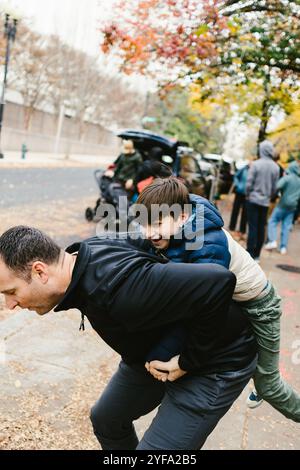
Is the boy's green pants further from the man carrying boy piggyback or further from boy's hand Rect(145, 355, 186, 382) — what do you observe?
boy's hand Rect(145, 355, 186, 382)

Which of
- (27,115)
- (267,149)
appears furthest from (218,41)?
(27,115)

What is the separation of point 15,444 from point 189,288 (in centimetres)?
182

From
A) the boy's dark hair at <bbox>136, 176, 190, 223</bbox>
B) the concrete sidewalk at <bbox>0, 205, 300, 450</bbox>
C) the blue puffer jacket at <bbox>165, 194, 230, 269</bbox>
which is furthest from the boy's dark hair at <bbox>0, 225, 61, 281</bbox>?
the concrete sidewalk at <bbox>0, 205, 300, 450</bbox>

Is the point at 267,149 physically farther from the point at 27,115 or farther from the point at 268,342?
the point at 27,115

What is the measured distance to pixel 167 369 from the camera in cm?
211

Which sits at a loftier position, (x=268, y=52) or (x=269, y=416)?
(x=268, y=52)

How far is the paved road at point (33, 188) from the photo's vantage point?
13.1 meters

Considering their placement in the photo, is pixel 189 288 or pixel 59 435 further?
pixel 59 435

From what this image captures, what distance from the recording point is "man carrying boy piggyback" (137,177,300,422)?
7.22 ft

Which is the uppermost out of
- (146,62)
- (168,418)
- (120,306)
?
(146,62)

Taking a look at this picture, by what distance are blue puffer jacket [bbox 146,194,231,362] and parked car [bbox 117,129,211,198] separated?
8.41 metres
